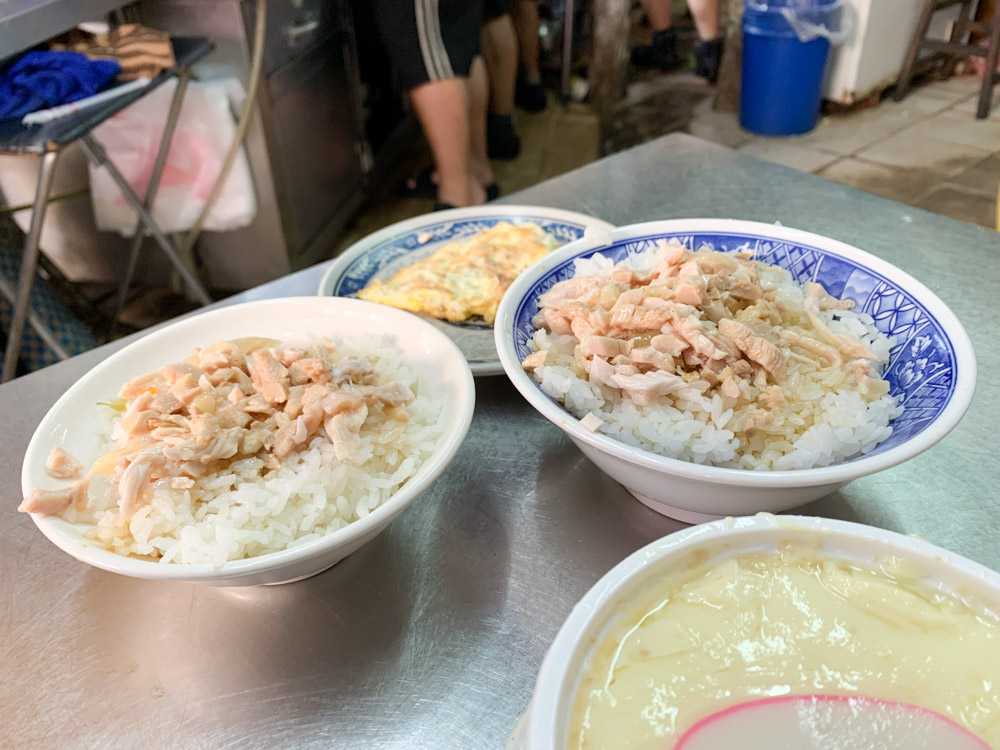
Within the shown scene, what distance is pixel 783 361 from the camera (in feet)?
3.07

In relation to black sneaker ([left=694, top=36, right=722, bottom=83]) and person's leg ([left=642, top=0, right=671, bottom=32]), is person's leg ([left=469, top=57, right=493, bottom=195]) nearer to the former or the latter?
black sneaker ([left=694, top=36, right=722, bottom=83])

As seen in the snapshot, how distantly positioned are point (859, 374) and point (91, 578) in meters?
1.07

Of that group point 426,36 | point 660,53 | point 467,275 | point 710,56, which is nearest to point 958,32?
point 710,56

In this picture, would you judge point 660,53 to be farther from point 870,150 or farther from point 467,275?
point 467,275

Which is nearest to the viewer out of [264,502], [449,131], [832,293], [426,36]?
[264,502]

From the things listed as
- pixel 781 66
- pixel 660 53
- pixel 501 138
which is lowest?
pixel 501 138

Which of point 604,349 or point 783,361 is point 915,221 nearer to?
point 783,361

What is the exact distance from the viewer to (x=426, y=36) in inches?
122

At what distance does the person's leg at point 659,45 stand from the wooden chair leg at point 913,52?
180 centimetres

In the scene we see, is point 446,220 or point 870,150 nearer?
point 446,220

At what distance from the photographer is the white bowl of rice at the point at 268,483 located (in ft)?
2.51

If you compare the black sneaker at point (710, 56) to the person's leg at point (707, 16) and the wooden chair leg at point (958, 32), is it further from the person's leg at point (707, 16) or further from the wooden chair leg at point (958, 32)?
the wooden chair leg at point (958, 32)

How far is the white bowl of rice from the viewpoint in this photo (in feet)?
2.51

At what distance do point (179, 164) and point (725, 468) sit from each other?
9.37 feet
